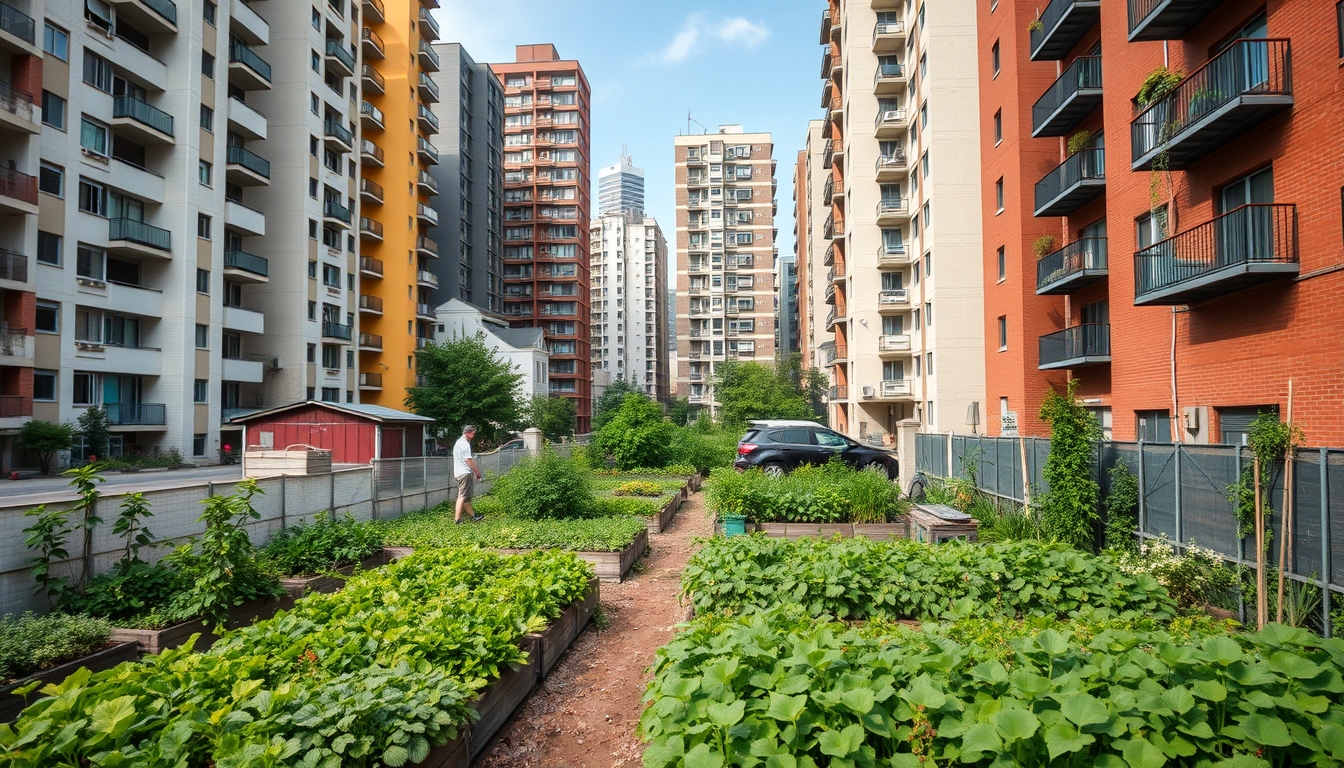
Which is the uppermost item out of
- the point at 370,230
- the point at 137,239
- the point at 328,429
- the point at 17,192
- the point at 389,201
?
the point at 389,201

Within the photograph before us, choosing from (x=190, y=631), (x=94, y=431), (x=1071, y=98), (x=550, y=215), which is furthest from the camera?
(x=550, y=215)

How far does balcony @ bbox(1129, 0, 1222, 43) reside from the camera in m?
12.9

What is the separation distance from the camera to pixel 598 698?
19.5 ft

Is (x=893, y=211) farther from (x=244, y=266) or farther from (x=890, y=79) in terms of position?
(x=244, y=266)

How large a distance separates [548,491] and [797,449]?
867cm

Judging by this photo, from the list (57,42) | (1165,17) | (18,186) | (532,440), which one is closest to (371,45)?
(57,42)

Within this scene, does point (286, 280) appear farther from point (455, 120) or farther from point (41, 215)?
point (455, 120)

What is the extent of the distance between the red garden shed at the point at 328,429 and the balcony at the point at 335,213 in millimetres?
29008

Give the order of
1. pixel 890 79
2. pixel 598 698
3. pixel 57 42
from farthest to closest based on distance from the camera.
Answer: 1. pixel 890 79
2. pixel 57 42
3. pixel 598 698

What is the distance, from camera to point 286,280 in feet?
133

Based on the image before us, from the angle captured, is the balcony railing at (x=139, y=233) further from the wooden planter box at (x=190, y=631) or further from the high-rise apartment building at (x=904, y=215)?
the high-rise apartment building at (x=904, y=215)

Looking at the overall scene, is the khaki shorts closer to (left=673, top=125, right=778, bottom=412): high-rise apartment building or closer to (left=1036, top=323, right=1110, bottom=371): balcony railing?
(left=1036, top=323, right=1110, bottom=371): balcony railing

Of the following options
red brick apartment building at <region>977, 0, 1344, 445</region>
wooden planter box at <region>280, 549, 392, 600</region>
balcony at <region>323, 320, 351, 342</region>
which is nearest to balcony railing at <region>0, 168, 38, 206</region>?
balcony at <region>323, 320, 351, 342</region>

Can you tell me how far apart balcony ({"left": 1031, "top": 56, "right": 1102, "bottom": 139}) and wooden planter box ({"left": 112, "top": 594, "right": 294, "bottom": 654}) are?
848 inches
